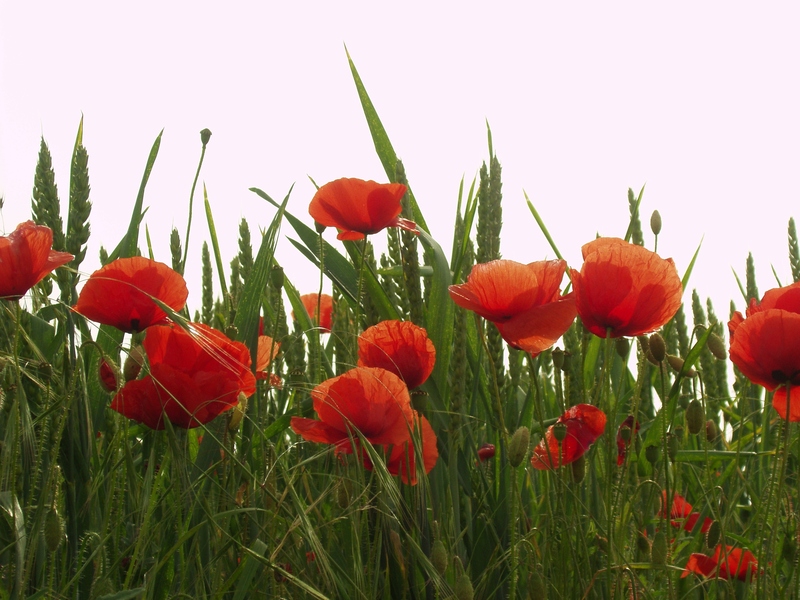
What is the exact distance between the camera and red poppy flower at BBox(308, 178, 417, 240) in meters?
1.32

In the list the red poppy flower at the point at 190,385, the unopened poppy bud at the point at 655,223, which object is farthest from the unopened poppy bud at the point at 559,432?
the unopened poppy bud at the point at 655,223

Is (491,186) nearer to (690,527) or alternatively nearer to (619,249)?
(619,249)

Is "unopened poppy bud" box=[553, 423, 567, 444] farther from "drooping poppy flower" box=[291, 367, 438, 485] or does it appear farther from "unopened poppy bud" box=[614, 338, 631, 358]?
"unopened poppy bud" box=[614, 338, 631, 358]

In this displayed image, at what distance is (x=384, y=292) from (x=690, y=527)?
76 centimetres

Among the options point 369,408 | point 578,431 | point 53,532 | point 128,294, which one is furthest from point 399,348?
point 53,532

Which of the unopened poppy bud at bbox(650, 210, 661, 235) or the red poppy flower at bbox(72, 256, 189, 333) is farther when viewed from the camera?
the unopened poppy bud at bbox(650, 210, 661, 235)

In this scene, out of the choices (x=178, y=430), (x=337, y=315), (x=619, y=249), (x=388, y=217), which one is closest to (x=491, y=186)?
(x=388, y=217)

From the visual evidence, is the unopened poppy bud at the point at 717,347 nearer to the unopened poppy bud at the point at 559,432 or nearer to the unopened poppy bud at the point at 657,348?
the unopened poppy bud at the point at 657,348

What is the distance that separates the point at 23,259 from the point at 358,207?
0.54m

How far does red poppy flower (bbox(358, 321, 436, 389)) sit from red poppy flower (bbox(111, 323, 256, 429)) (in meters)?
0.18

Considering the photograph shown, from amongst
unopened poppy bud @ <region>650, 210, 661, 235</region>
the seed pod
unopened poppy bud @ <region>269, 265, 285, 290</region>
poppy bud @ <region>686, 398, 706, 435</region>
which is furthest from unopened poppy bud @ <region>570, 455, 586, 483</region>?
the seed pod

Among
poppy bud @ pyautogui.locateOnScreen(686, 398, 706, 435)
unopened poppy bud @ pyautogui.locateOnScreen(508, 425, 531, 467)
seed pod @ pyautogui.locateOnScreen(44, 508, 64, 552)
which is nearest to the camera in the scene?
seed pod @ pyautogui.locateOnScreen(44, 508, 64, 552)

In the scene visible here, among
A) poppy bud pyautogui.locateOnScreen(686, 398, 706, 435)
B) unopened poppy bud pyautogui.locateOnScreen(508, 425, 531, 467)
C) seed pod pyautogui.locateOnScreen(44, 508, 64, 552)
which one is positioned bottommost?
seed pod pyautogui.locateOnScreen(44, 508, 64, 552)

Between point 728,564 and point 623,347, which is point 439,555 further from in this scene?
point 623,347
